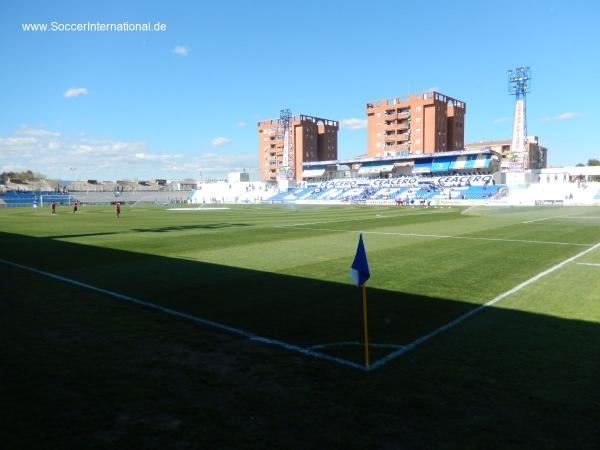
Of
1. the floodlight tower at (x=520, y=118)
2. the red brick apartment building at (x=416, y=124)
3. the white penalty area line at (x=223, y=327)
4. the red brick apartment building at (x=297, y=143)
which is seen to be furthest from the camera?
the red brick apartment building at (x=297, y=143)

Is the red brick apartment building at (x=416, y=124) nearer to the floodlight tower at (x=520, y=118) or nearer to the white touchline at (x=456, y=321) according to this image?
the floodlight tower at (x=520, y=118)

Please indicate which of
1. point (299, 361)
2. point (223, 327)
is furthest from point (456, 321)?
point (223, 327)

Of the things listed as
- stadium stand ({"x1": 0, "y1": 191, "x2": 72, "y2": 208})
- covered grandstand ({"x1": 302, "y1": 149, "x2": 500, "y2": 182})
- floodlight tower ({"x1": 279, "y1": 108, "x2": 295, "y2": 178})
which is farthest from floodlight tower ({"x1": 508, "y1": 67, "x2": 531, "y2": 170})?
stadium stand ({"x1": 0, "y1": 191, "x2": 72, "y2": 208})

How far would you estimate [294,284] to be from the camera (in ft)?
34.4

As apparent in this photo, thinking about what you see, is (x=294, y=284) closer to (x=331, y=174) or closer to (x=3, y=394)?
(x=3, y=394)

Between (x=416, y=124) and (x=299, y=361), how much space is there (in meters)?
96.9

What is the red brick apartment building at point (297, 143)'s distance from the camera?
119312 mm

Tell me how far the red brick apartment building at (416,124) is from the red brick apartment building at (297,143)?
21.5m

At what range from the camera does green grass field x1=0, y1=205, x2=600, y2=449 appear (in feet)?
13.3

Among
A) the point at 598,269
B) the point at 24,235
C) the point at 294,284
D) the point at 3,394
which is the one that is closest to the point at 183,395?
the point at 3,394

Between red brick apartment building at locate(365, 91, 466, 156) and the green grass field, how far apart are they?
271 feet

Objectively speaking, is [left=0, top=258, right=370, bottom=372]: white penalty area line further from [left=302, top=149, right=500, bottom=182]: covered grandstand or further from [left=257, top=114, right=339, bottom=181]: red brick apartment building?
[left=257, top=114, right=339, bottom=181]: red brick apartment building

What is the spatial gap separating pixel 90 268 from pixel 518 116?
222ft

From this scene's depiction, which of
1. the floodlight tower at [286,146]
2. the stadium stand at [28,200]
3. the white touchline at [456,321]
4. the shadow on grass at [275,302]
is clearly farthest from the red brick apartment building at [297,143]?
the white touchline at [456,321]
